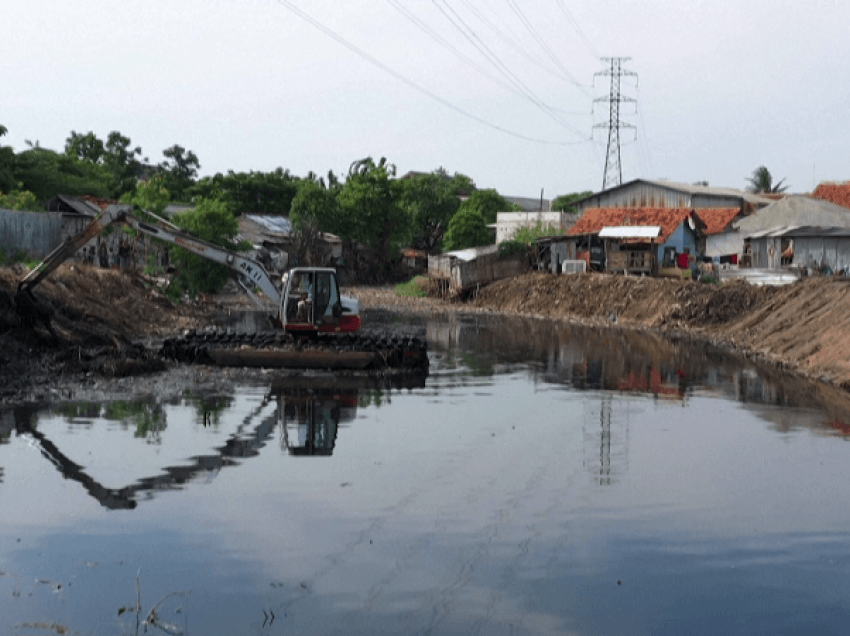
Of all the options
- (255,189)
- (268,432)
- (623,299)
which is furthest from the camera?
(255,189)

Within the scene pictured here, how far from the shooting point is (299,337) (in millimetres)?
26953

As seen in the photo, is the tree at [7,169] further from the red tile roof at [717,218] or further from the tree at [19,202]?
the red tile roof at [717,218]

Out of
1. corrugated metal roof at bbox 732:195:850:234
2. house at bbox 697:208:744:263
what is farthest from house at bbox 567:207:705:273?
corrugated metal roof at bbox 732:195:850:234

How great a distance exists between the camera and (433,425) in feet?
60.1

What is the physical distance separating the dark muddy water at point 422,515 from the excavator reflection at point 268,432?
2.6 inches

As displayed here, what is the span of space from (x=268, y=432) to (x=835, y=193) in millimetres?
60244

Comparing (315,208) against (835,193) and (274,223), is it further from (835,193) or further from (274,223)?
(835,193)

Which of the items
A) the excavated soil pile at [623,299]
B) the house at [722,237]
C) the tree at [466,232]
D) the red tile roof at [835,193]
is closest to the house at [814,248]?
the excavated soil pile at [623,299]

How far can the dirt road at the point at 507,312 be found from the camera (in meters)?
22.8

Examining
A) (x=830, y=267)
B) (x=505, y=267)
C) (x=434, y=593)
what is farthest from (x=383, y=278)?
(x=434, y=593)

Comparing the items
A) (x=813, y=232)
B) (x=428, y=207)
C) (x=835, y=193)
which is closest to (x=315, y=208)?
(x=428, y=207)

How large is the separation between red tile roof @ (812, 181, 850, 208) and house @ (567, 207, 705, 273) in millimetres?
11145

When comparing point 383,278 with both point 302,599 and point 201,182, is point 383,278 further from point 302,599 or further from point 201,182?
point 302,599

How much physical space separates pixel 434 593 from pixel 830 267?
44.0 meters
